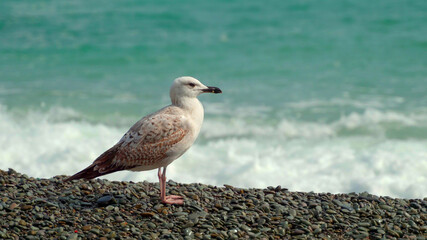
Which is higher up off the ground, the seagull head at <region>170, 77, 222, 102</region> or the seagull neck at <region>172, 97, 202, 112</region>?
the seagull head at <region>170, 77, 222, 102</region>

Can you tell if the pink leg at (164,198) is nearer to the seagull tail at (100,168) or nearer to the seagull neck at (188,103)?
the seagull tail at (100,168)

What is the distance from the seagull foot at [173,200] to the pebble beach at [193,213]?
0.17 feet

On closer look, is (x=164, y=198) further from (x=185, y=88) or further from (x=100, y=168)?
(x=185, y=88)

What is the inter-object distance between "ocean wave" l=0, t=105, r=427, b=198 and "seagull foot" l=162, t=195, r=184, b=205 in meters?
3.04

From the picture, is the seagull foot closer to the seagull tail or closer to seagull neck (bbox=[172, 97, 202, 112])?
the seagull tail

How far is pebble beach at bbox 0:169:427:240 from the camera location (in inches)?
246

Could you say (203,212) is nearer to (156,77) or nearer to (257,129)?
(257,129)

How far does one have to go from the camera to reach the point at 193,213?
6680 millimetres

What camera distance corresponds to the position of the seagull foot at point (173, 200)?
690 cm

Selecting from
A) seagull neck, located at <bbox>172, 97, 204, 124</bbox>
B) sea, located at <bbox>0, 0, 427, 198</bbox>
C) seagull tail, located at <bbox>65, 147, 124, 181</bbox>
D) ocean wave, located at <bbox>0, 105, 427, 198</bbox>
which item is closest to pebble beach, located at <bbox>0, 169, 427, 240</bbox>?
seagull tail, located at <bbox>65, 147, 124, 181</bbox>

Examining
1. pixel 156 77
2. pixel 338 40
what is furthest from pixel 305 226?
pixel 338 40

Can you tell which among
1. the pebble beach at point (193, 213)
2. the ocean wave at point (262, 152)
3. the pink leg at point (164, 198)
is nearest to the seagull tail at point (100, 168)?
the pebble beach at point (193, 213)

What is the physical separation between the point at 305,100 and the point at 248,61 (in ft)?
12.9

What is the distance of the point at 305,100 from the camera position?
15961 mm
